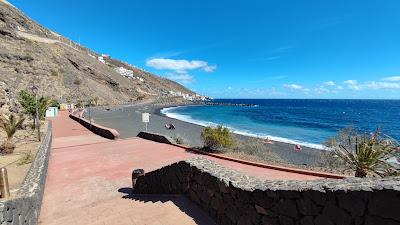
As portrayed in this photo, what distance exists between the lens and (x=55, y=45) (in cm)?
7512

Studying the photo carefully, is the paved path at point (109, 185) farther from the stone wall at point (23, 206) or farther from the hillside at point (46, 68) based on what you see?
the hillside at point (46, 68)

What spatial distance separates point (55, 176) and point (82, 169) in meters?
0.98

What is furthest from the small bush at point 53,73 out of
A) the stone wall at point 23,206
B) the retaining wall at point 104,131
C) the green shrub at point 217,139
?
the stone wall at point 23,206

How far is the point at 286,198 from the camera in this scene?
356 cm

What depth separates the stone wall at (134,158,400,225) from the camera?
8.70 ft

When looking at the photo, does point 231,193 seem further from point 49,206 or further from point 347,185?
point 49,206

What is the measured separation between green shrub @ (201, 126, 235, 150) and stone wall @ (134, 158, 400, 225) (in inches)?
244

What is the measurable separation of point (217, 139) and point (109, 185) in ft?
17.6

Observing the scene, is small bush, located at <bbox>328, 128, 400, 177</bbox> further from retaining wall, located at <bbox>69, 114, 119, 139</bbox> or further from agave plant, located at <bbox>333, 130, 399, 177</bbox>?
retaining wall, located at <bbox>69, 114, 119, 139</bbox>

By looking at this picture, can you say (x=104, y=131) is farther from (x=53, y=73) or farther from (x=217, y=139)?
(x=53, y=73)

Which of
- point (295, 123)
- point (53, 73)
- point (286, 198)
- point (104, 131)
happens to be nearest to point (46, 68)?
point (53, 73)

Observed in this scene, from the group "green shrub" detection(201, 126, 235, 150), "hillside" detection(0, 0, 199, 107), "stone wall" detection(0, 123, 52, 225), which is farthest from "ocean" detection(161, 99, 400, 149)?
"hillside" detection(0, 0, 199, 107)

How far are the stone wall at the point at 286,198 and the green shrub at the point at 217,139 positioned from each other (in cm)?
620

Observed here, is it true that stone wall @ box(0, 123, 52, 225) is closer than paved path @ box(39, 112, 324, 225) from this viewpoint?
Yes
